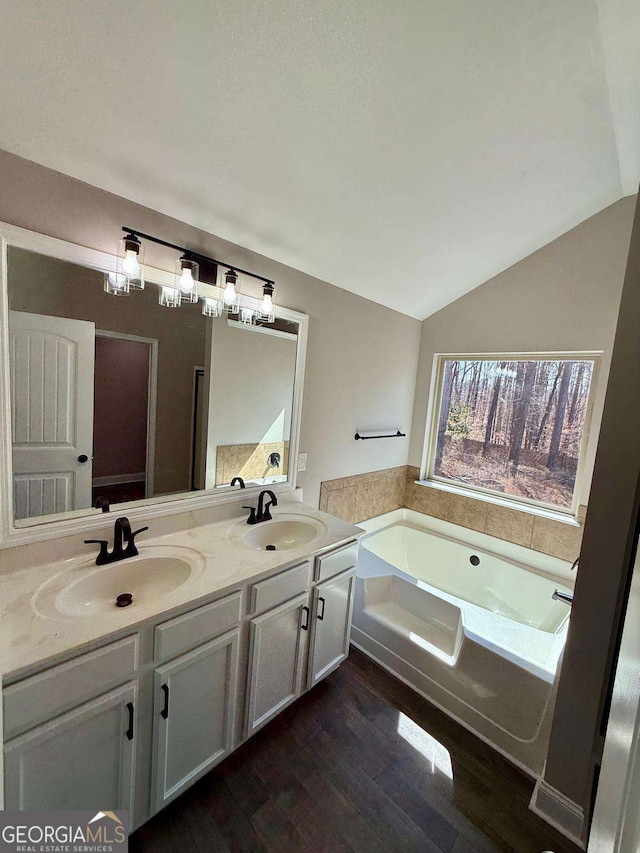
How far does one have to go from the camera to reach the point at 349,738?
63.7 inches

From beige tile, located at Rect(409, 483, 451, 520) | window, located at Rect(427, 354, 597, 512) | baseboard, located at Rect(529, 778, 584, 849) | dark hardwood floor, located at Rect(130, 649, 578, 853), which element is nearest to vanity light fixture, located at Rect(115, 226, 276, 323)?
window, located at Rect(427, 354, 597, 512)

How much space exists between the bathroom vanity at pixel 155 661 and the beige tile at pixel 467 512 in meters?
1.60

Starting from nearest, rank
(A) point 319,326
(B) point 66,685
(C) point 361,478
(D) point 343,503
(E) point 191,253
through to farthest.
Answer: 1. (B) point 66,685
2. (E) point 191,253
3. (A) point 319,326
4. (D) point 343,503
5. (C) point 361,478

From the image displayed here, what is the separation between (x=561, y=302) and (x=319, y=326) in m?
1.80

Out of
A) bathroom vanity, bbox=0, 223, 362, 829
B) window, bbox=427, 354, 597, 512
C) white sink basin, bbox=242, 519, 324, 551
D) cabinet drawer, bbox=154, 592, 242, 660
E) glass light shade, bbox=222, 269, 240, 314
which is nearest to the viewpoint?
bathroom vanity, bbox=0, 223, 362, 829

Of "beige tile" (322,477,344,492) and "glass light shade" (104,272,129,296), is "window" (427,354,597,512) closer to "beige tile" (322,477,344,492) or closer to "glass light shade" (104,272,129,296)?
"beige tile" (322,477,344,492)

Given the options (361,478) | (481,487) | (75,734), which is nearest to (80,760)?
(75,734)

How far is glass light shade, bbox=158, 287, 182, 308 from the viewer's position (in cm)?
156

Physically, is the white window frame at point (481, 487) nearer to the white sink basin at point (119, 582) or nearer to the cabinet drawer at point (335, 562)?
the cabinet drawer at point (335, 562)

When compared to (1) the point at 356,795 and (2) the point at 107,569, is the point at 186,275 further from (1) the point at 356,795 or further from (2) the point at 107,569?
(1) the point at 356,795

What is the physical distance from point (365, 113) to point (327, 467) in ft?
6.44

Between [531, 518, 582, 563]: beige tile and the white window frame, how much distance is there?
6cm

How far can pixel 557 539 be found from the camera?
99.3 inches

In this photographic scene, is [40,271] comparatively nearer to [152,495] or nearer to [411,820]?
[152,495]
